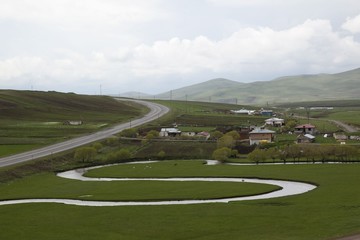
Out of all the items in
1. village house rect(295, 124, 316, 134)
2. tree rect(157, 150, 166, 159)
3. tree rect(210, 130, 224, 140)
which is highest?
village house rect(295, 124, 316, 134)

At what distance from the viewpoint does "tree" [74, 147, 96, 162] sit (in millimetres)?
108312

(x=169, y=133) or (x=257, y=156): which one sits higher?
(x=169, y=133)

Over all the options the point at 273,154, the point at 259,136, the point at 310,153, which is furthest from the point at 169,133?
the point at 310,153

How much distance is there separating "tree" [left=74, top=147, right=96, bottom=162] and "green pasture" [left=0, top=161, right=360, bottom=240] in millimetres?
25523

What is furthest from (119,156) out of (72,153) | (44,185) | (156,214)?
(156,214)

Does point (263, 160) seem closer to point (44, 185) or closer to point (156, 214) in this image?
point (44, 185)

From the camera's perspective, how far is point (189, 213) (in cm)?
5094

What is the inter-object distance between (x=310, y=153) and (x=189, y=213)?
187 ft

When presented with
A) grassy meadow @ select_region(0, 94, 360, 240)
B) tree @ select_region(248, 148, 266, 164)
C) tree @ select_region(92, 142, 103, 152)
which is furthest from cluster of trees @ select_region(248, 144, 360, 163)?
tree @ select_region(92, 142, 103, 152)

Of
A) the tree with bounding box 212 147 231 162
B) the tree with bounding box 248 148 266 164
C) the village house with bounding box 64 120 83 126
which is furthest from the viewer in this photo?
the village house with bounding box 64 120 83 126

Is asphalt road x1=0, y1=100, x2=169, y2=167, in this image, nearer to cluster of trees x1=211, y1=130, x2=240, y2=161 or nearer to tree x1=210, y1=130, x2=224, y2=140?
tree x1=210, y1=130, x2=224, y2=140

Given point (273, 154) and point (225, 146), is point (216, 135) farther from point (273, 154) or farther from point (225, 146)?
point (273, 154)

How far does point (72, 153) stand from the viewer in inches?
4459

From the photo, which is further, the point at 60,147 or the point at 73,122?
the point at 73,122
